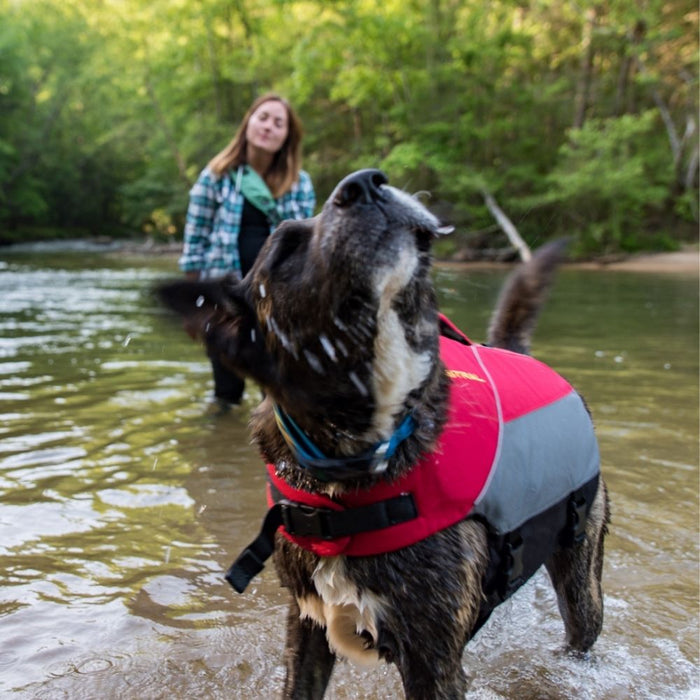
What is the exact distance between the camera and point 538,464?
2543 millimetres

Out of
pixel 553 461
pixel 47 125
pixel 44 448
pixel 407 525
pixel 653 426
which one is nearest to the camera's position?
pixel 407 525

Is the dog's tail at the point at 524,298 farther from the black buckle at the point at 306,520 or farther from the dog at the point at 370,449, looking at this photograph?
the black buckle at the point at 306,520

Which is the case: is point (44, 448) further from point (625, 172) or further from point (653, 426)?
point (625, 172)

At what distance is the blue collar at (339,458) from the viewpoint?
202 cm

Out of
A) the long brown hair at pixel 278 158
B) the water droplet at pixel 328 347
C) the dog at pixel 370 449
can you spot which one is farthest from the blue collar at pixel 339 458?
the long brown hair at pixel 278 158

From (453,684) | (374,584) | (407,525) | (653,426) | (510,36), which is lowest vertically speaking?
(653,426)

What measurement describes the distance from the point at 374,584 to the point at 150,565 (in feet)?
7.17

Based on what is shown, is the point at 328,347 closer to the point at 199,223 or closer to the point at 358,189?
the point at 358,189

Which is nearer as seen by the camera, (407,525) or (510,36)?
(407,525)

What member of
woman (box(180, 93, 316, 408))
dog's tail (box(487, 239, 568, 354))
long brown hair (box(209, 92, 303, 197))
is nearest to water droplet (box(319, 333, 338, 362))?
dog's tail (box(487, 239, 568, 354))

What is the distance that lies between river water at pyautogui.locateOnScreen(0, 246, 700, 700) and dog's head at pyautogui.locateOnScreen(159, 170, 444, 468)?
231 millimetres

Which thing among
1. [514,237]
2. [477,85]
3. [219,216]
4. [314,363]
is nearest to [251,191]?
[219,216]

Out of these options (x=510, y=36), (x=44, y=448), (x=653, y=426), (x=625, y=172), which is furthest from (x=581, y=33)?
(x=44, y=448)

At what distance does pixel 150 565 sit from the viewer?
12.6ft
